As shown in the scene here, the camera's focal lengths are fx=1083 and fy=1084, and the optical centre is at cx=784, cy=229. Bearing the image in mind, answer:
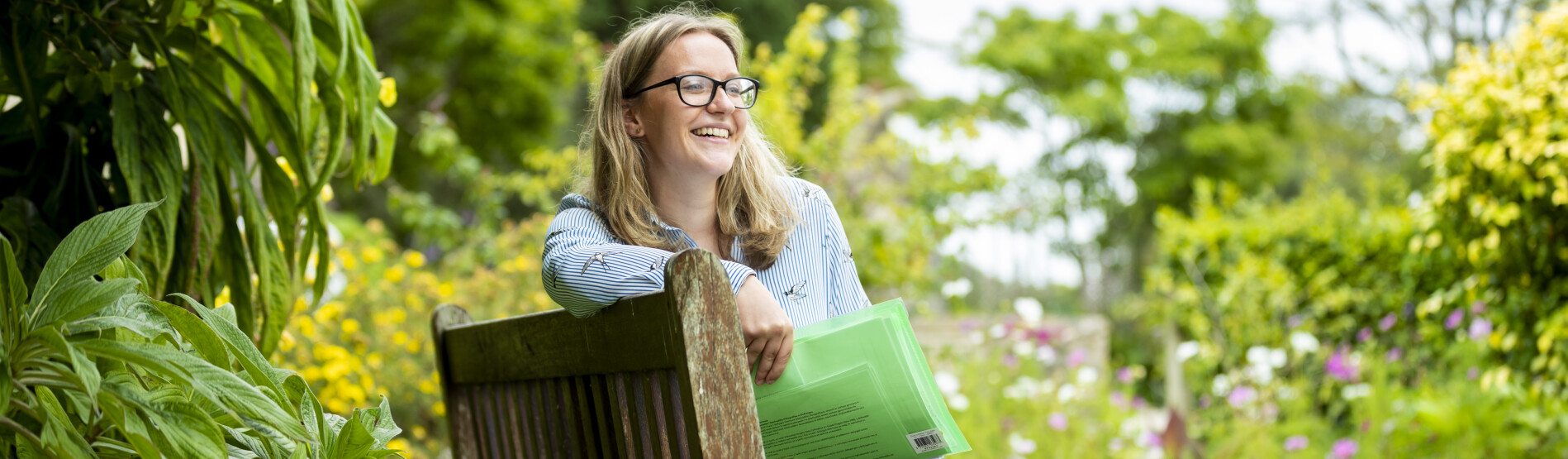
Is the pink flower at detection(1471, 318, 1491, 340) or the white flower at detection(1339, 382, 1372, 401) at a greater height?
the pink flower at detection(1471, 318, 1491, 340)

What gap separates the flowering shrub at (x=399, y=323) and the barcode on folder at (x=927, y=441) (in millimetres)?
2280

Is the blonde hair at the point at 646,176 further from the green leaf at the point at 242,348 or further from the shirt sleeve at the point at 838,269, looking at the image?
the green leaf at the point at 242,348

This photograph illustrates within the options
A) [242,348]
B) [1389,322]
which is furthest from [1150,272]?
[242,348]

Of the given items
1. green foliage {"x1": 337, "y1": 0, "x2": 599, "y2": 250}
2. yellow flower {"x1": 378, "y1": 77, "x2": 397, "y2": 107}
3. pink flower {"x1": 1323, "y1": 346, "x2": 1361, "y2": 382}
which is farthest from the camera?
green foliage {"x1": 337, "y1": 0, "x2": 599, "y2": 250}

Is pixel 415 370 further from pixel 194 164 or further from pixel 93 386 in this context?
pixel 93 386

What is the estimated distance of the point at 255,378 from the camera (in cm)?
86

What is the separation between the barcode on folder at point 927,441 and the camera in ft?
3.58

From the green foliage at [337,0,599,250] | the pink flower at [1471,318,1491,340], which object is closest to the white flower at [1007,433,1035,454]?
the pink flower at [1471,318,1491,340]

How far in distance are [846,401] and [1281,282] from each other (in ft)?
16.1

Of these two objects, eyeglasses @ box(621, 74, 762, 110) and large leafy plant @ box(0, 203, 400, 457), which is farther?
eyeglasses @ box(621, 74, 762, 110)

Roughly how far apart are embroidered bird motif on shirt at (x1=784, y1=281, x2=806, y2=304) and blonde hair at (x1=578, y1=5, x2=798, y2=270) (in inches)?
1.9

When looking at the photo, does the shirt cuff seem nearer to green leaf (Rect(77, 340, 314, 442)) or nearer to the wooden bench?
the wooden bench

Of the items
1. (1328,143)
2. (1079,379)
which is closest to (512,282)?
(1079,379)

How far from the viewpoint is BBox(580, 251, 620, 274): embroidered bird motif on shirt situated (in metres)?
1.08
